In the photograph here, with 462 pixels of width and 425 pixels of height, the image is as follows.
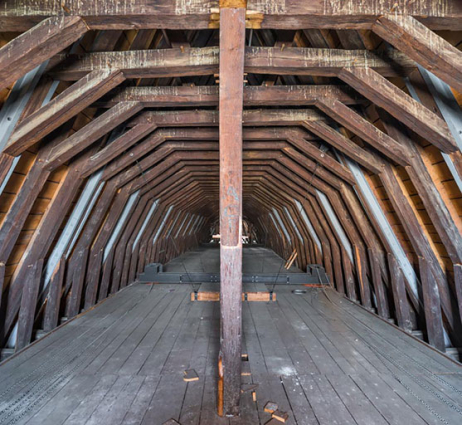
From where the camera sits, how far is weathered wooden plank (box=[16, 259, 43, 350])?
3.53 metres

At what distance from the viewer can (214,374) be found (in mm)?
2789

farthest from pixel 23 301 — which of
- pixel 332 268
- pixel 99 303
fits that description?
pixel 332 268

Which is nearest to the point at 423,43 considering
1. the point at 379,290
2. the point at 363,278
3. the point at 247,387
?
the point at 247,387

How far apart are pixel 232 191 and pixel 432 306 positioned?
10.8 ft

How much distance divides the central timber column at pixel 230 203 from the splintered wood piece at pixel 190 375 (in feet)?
1.84

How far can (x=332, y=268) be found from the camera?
672 cm

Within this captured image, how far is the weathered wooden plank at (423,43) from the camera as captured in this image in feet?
5.77

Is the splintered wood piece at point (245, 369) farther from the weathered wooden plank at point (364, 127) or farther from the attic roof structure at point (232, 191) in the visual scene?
the weathered wooden plank at point (364, 127)

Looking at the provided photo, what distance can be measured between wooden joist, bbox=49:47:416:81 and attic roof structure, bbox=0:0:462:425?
2 centimetres

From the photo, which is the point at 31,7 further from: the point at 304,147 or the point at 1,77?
the point at 304,147

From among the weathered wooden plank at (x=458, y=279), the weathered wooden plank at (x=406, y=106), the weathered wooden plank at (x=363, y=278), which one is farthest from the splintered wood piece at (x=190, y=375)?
the weathered wooden plank at (x=363, y=278)

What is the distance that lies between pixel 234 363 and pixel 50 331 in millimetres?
3117

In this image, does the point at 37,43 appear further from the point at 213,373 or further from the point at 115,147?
the point at 213,373

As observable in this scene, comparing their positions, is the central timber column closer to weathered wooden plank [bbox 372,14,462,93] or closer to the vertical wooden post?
weathered wooden plank [bbox 372,14,462,93]
